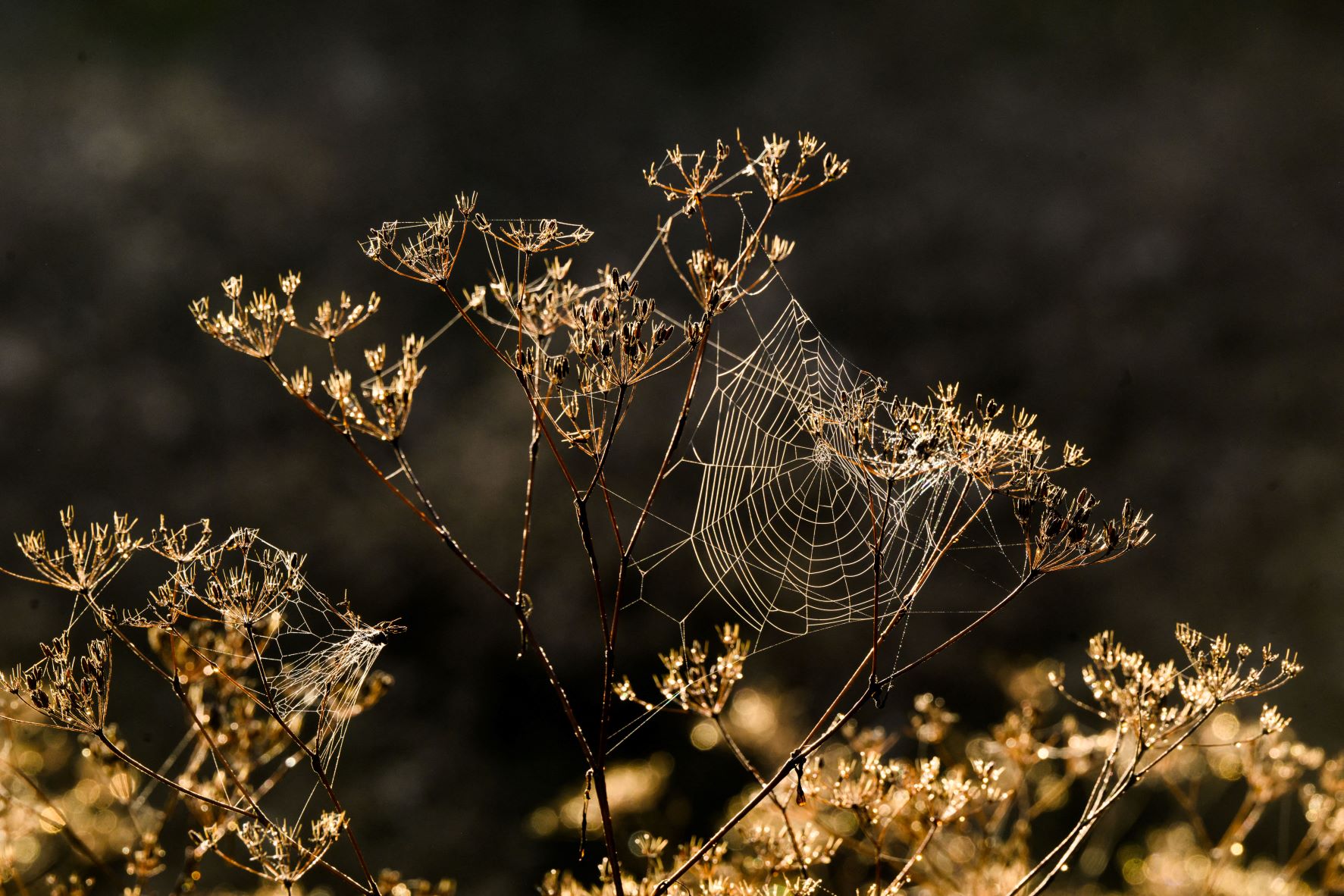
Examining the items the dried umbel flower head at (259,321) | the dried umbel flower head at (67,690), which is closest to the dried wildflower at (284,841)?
the dried umbel flower head at (67,690)

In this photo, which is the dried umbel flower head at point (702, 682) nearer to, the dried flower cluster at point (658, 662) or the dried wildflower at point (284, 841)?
the dried flower cluster at point (658, 662)

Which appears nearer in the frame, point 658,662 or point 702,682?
point 702,682

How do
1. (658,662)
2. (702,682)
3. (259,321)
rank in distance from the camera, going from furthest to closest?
(658,662), (702,682), (259,321)

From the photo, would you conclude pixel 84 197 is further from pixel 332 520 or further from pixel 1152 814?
pixel 1152 814

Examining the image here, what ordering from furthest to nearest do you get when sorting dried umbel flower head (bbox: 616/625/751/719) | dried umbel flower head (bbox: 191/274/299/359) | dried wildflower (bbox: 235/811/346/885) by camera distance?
dried umbel flower head (bbox: 616/625/751/719) < dried wildflower (bbox: 235/811/346/885) < dried umbel flower head (bbox: 191/274/299/359)

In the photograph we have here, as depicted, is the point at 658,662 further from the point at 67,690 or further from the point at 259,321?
the point at 259,321

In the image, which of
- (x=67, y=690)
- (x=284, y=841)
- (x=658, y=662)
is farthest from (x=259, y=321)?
(x=658, y=662)

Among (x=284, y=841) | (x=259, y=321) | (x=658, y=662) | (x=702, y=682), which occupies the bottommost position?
(x=284, y=841)

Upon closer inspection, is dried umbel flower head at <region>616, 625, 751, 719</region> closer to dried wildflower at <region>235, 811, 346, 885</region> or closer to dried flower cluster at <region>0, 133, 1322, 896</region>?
dried flower cluster at <region>0, 133, 1322, 896</region>

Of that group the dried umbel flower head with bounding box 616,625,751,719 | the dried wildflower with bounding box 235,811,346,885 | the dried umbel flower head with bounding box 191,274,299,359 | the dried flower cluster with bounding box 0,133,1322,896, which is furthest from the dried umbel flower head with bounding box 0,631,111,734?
the dried umbel flower head with bounding box 616,625,751,719

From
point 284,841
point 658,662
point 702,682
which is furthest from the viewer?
point 658,662

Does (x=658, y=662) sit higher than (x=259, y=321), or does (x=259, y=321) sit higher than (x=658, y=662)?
(x=658, y=662)

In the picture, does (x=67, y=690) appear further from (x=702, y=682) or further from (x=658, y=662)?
(x=658, y=662)
